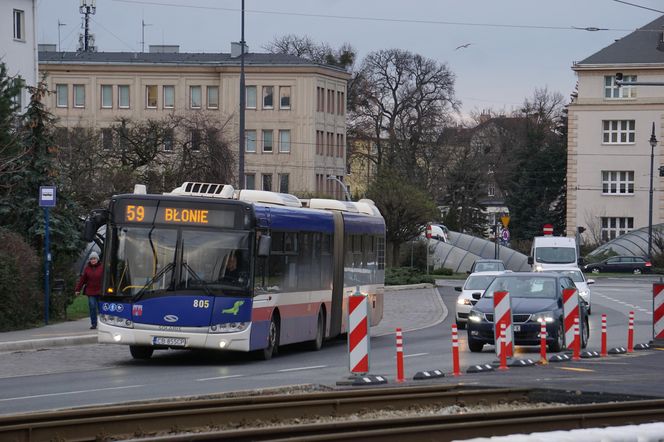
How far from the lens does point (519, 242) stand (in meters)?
102

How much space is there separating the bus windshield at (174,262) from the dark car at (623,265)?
66.0m

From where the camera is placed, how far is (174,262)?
22938mm

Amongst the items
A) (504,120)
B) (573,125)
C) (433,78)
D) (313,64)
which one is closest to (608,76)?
(573,125)

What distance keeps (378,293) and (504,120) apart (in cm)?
10435

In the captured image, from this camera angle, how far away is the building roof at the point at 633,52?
3989 inches

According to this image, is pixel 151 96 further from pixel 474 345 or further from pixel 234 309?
pixel 234 309

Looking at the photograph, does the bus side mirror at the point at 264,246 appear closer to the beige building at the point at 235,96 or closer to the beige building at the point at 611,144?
the beige building at the point at 235,96

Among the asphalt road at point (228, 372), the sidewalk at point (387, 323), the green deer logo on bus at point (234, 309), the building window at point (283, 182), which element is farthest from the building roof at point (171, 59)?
the green deer logo on bus at point (234, 309)

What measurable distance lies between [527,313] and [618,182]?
7795 centimetres

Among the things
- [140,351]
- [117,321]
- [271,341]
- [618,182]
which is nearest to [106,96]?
[618,182]

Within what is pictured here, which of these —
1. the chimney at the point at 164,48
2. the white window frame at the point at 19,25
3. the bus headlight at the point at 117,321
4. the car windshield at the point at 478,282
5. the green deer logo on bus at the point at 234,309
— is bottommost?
the car windshield at the point at 478,282

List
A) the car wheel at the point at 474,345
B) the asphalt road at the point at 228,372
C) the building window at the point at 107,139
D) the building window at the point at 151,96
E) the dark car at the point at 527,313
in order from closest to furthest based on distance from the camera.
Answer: the asphalt road at the point at 228,372
the dark car at the point at 527,313
the car wheel at the point at 474,345
the building window at the point at 107,139
the building window at the point at 151,96

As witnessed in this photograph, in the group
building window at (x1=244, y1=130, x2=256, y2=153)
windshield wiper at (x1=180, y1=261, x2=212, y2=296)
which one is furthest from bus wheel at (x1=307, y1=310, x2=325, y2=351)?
building window at (x1=244, y1=130, x2=256, y2=153)

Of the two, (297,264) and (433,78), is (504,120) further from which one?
(297,264)
